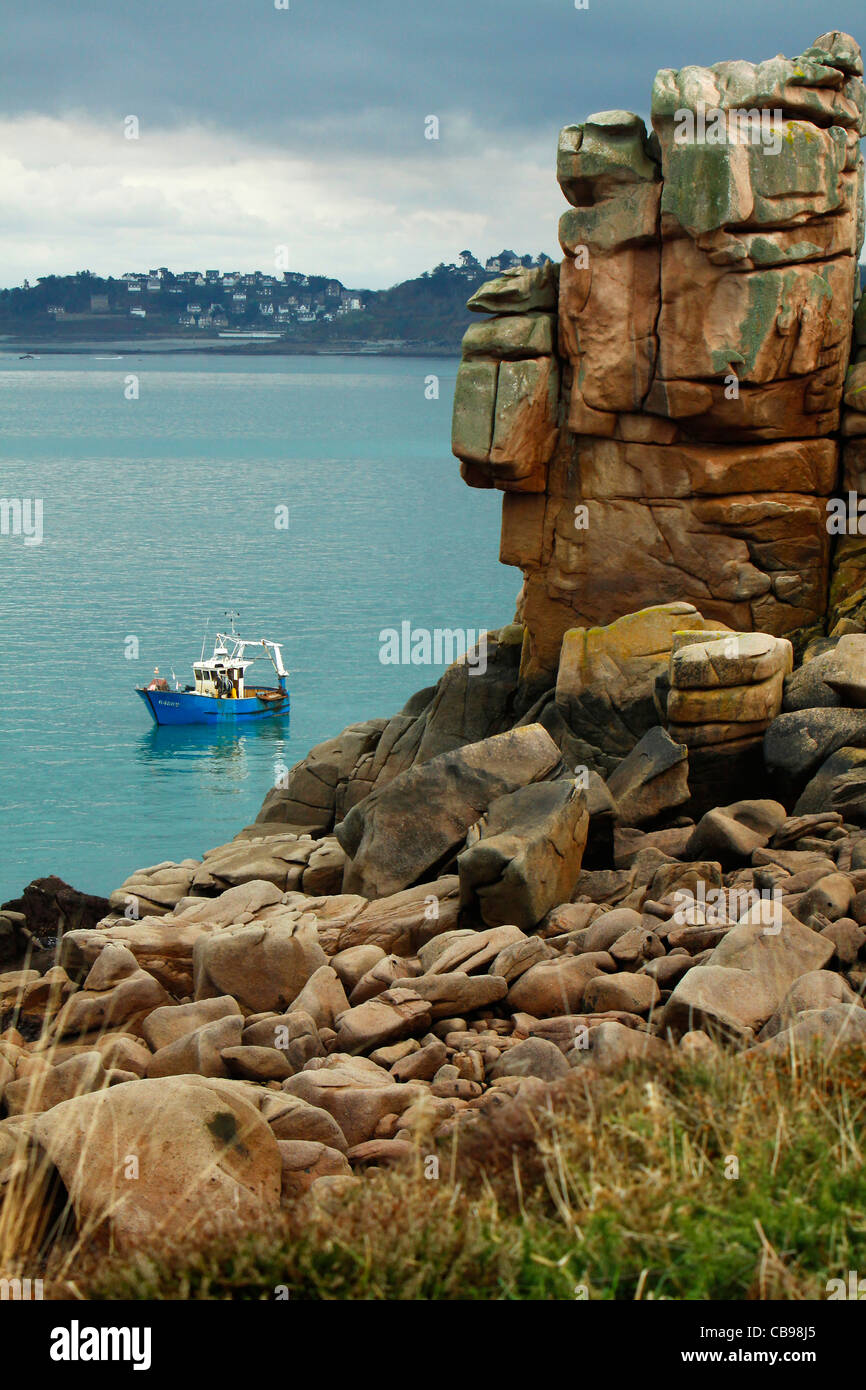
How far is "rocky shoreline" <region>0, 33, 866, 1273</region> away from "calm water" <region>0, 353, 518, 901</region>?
23381 mm

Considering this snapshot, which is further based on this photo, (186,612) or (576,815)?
(186,612)

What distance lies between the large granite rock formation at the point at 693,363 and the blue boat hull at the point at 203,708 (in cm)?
3910

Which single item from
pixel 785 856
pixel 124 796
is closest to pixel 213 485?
pixel 124 796

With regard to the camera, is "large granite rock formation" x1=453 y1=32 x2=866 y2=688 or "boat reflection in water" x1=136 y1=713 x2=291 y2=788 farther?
"boat reflection in water" x1=136 y1=713 x2=291 y2=788

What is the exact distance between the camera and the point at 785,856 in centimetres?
1664

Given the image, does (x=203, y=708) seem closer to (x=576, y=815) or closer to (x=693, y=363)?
(x=693, y=363)

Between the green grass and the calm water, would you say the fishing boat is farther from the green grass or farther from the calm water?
the green grass

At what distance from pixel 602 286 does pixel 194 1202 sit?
19.7 metres

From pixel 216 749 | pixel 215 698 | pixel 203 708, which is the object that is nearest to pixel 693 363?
pixel 216 749

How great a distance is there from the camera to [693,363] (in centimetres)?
2438

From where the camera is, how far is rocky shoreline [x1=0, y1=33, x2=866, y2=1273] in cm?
1056

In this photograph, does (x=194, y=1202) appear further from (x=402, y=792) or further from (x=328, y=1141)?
(x=402, y=792)

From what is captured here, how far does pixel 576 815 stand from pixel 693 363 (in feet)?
32.4

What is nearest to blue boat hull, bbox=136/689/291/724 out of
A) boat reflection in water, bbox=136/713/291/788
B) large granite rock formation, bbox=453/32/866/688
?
boat reflection in water, bbox=136/713/291/788
